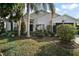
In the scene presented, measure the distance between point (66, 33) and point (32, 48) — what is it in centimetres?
73

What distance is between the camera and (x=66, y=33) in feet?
24.7

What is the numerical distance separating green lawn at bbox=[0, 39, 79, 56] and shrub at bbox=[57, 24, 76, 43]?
0.20m

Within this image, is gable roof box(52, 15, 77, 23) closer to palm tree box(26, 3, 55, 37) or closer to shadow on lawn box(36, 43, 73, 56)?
palm tree box(26, 3, 55, 37)

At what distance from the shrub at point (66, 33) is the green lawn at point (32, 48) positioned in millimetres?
197

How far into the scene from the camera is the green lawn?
7.38 meters

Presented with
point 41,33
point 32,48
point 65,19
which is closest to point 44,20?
point 41,33

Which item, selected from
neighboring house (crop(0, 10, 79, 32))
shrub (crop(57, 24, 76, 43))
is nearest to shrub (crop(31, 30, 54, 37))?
neighboring house (crop(0, 10, 79, 32))

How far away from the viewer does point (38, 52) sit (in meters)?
7.38

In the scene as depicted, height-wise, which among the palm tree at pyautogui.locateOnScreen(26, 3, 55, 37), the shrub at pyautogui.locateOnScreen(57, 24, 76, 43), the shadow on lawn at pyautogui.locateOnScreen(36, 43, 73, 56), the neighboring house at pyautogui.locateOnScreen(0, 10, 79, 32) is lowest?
the shadow on lawn at pyautogui.locateOnScreen(36, 43, 73, 56)

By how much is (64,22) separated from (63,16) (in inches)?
4.7

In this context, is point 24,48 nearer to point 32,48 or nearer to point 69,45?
point 32,48

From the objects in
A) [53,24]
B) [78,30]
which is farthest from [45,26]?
[78,30]

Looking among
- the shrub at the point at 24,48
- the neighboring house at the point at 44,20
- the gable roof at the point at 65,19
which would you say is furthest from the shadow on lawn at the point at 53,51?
the gable roof at the point at 65,19

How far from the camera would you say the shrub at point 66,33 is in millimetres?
7418
